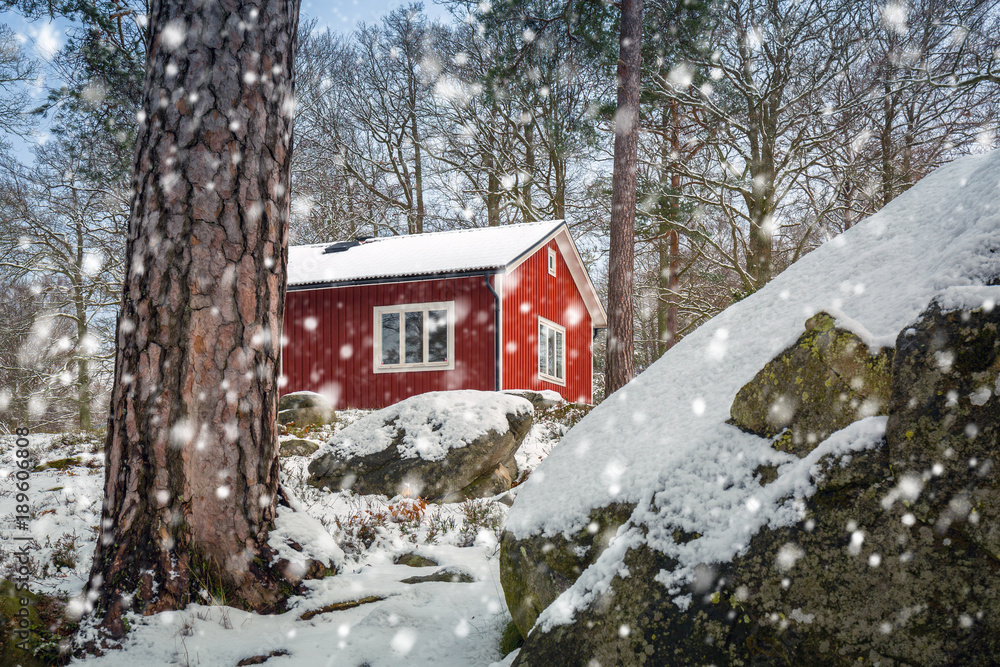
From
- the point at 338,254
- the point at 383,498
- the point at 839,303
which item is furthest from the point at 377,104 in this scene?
the point at 839,303

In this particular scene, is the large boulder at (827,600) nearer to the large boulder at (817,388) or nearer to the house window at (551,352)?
the large boulder at (817,388)

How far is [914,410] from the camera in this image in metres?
1.41

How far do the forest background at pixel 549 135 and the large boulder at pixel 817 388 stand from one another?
7.62 m

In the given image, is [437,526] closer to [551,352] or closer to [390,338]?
[390,338]

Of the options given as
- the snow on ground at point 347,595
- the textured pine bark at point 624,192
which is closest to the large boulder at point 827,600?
the snow on ground at point 347,595

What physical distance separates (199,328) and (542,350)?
525 inches

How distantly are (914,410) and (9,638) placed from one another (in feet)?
10.3

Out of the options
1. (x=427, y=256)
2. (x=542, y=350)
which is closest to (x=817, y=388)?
(x=427, y=256)

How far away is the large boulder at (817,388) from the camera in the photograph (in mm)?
1643

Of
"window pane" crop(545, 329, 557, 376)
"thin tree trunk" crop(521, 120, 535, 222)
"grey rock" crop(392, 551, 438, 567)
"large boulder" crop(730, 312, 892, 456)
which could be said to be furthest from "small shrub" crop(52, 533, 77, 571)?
"thin tree trunk" crop(521, 120, 535, 222)

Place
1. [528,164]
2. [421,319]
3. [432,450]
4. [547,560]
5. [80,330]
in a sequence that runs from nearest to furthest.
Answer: [547,560] → [432,450] → [421,319] → [80,330] → [528,164]

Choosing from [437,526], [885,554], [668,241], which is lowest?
[437,526]

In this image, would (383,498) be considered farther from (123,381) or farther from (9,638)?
(9,638)

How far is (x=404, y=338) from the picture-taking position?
1462 cm
